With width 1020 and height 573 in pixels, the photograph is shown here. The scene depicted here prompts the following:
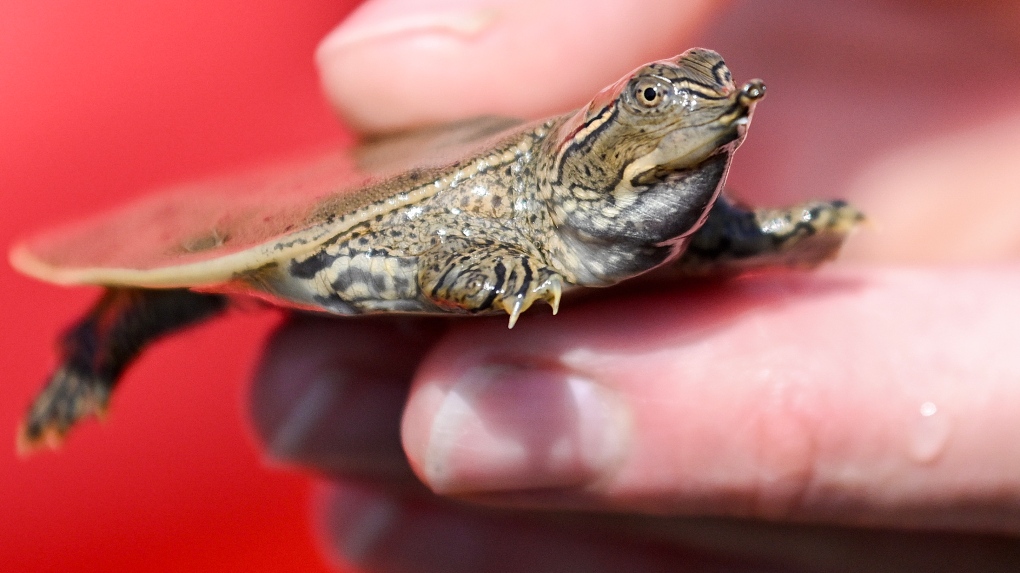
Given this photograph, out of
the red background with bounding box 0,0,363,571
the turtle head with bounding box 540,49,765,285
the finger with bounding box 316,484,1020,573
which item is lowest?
the red background with bounding box 0,0,363,571

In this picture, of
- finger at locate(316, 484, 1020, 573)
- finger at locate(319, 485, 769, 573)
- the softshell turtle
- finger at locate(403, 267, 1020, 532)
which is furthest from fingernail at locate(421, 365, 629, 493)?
finger at locate(319, 485, 769, 573)

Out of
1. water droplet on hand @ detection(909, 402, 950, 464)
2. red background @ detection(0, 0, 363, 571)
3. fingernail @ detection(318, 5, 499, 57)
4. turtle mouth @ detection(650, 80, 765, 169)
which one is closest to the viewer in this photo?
turtle mouth @ detection(650, 80, 765, 169)

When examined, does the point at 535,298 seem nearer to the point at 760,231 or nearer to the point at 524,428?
the point at 524,428

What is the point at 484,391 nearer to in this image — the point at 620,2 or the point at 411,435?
the point at 411,435

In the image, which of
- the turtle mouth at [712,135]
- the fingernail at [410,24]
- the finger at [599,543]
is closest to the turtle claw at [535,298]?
the turtle mouth at [712,135]

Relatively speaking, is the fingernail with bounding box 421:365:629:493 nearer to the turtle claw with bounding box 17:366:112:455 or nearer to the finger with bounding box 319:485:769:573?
the finger with bounding box 319:485:769:573

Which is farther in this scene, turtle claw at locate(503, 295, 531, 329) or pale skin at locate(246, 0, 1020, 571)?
pale skin at locate(246, 0, 1020, 571)
